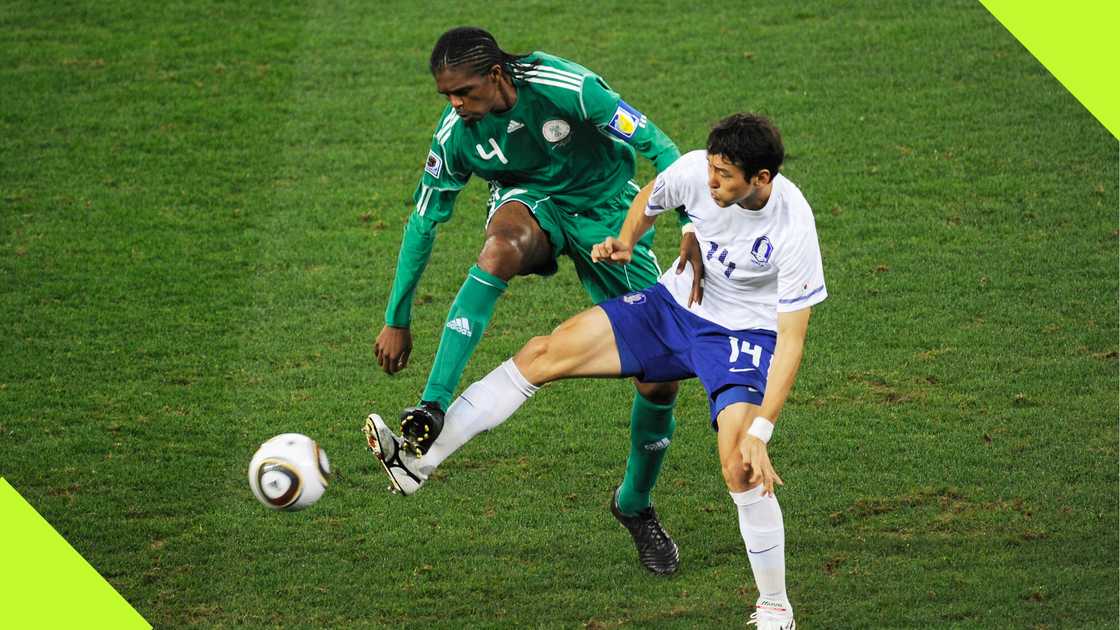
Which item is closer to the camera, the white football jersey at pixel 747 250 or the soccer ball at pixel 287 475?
the white football jersey at pixel 747 250

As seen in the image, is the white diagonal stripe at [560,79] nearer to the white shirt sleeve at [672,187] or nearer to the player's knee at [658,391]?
the white shirt sleeve at [672,187]

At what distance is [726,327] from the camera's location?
5270 mm

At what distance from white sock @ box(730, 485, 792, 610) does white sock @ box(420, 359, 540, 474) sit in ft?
2.88

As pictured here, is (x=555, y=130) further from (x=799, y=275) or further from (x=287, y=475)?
(x=287, y=475)

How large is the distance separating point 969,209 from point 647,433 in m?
3.61

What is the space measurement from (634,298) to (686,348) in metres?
0.29

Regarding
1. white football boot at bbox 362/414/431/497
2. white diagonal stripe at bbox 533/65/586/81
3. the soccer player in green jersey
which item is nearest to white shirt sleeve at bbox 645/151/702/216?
the soccer player in green jersey

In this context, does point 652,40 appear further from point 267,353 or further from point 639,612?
point 639,612

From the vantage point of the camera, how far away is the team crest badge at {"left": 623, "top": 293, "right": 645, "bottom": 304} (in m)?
5.46

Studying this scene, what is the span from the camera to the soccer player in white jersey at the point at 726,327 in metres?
4.86

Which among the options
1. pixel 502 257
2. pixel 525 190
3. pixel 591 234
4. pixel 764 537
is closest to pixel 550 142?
pixel 525 190

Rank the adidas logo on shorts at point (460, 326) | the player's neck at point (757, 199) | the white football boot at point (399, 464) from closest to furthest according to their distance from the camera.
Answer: the player's neck at point (757, 199) < the white football boot at point (399, 464) < the adidas logo on shorts at point (460, 326)

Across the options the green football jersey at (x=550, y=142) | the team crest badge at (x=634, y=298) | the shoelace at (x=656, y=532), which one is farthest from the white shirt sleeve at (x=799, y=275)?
the shoelace at (x=656, y=532)

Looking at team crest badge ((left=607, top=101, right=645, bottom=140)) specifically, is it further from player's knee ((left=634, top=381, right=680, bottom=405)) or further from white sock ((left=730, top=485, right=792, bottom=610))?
white sock ((left=730, top=485, right=792, bottom=610))
